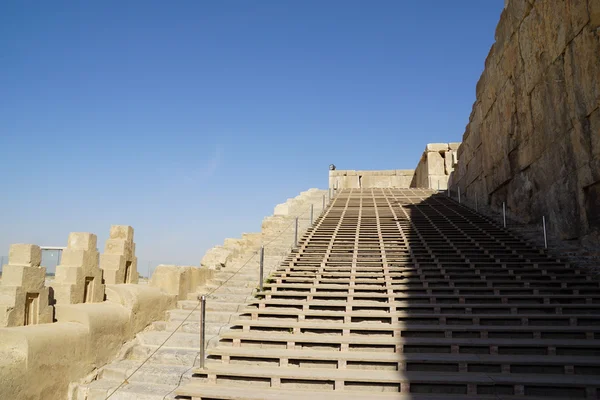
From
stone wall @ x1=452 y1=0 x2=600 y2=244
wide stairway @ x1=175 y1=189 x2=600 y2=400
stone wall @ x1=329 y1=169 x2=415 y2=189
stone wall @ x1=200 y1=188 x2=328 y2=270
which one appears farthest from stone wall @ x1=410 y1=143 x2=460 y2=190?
wide stairway @ x1=175 y1=189 x2=600 y2=400

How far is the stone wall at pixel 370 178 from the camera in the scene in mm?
34125

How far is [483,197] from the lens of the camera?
54.9ft

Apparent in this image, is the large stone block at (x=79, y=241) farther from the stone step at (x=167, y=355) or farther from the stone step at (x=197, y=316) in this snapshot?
the stone step at (x=197, y=316)

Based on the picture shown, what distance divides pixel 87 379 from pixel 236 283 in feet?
12.0

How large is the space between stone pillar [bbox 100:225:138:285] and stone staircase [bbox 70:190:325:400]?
0.97 m

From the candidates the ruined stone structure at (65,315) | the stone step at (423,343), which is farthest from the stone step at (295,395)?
the ruined stone structure at (65,315)

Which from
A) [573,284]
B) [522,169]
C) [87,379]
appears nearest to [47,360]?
[87,379]

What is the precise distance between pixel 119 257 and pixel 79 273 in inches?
41.9

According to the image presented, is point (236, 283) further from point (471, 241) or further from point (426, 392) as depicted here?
point (471, 241)

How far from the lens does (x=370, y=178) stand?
34094 mm

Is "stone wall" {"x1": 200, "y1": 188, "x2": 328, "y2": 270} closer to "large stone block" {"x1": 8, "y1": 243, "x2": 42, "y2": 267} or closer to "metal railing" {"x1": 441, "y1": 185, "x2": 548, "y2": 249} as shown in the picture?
"large stone block" {"x1": 8, "y1": 243, "x2": 42, "y2": 267}

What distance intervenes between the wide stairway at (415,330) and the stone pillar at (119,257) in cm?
219

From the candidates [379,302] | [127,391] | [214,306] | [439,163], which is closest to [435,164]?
[439,163]

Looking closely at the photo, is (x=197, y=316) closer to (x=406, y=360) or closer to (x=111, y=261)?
(x=111, y=261)
